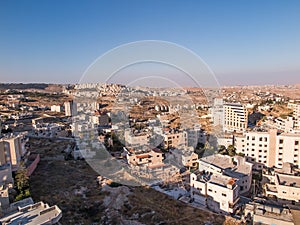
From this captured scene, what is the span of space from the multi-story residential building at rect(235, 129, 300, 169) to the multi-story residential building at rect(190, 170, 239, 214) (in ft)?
7.41

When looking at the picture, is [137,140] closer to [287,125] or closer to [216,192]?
[216,192]

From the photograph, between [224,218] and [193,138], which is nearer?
[224,218]

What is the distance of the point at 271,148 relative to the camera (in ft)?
20.3

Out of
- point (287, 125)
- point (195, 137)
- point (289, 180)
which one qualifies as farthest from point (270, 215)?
point (287, 125)

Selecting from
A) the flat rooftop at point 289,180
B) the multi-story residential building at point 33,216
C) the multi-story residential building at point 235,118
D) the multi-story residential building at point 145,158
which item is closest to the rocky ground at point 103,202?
the multi-story residential building at point 33,216

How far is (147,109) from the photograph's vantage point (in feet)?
54.9

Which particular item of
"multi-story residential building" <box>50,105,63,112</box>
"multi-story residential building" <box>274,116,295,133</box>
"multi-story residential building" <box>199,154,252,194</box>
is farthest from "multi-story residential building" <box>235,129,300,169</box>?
"multi-story residential building" <box>50,105,63,112</box>

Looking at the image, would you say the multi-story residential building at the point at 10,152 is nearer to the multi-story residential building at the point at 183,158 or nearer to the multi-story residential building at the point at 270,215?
the multi-story residential building at the point at 183,158

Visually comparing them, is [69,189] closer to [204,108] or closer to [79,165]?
[79,165]

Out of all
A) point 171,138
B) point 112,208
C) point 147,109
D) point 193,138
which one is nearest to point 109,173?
point 112,208

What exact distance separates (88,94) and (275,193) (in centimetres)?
1376

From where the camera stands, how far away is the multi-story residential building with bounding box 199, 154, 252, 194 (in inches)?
189

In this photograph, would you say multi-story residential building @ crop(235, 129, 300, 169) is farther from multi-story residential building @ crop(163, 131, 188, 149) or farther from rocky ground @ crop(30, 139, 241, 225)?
rocky ground @ crop(30, 139, 241, 225)

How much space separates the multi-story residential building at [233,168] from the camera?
479 centimetres
